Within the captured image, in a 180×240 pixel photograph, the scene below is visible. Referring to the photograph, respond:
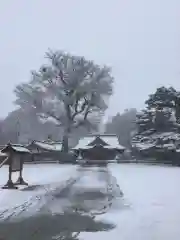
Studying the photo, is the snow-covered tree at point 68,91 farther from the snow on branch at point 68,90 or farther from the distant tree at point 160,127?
the distant tree at point 160,127

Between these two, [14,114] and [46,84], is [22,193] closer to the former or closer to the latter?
[46,84]

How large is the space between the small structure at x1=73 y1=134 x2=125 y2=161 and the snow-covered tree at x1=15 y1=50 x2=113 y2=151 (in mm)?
2443

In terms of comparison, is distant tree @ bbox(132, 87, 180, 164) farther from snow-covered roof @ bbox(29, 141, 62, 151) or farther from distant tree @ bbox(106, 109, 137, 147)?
distant tree @ bbox(106, 109, 137, 147)

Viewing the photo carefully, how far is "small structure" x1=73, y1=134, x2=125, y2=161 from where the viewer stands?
63156 mm

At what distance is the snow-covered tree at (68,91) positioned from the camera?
64688 millimetres

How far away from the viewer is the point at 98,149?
2490 inches

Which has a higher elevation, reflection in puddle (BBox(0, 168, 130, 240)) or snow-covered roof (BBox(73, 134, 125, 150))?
snow-covered roof (BBox(73, 134, 125, 150))

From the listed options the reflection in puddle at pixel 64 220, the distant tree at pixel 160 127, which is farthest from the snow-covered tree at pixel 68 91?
the reflection in puddle at pixel 64 220

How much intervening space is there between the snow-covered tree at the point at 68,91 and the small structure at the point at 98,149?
2443 mm

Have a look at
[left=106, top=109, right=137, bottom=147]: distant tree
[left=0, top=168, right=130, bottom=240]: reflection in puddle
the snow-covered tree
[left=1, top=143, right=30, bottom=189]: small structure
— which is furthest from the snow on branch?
[left=0, top=168, right=130, bottom=240]: reflection in puddle

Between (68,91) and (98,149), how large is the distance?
947 centimetres

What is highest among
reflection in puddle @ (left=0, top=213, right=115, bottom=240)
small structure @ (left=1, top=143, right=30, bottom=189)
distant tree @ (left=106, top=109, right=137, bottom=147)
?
distant tree @ (left=106, top=109, right=137, bottom=147)

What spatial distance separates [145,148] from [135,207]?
1895 inches

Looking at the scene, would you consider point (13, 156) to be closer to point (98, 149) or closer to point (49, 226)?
point (49, 226)
